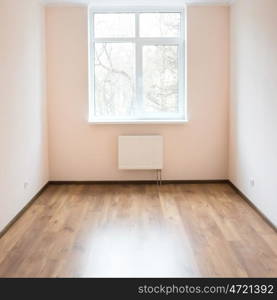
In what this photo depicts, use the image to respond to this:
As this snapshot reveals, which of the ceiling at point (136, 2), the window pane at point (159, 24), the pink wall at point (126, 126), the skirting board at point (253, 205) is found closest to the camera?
the skirting board at point (253, 205)

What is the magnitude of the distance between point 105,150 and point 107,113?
537 millimetres

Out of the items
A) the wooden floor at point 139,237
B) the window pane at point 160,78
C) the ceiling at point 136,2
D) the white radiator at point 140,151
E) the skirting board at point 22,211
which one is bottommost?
the wooden floor at point 139,237

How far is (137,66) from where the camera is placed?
21.4ft

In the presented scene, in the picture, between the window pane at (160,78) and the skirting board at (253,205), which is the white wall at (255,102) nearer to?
the skirting board at (253,205)

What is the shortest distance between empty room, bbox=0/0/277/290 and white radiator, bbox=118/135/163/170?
14mm

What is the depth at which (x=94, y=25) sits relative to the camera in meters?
6.50

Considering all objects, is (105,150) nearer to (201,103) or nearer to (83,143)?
(83,143)

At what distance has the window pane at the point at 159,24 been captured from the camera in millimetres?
6496

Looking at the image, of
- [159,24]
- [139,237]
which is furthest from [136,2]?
[139,237]

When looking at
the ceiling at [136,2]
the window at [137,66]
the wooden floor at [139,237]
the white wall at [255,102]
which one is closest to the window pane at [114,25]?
the window at [137,66]

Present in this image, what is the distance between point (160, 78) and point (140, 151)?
1087 mm

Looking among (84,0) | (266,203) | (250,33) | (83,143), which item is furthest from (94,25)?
(266,203)

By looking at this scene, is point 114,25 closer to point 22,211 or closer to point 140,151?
point 140,151

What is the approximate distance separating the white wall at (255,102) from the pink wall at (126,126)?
9.6 inches
